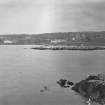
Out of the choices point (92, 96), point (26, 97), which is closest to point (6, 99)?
point (26, 97)

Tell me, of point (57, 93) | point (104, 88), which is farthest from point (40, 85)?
point (104, 88)

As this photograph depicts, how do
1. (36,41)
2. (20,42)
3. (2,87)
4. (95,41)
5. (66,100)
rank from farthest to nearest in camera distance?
(20,42) → (36,41) → (95,41) → (2,87) → (66,100)

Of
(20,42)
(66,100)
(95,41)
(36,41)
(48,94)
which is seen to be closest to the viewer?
(66,100)

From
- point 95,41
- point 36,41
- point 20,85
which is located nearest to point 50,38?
point 36,41

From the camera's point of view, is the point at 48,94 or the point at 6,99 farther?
the point at 48,94

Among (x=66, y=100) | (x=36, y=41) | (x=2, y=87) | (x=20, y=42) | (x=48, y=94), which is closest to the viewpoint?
(x=66, y=100)

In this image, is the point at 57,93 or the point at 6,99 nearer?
the point at 6,99

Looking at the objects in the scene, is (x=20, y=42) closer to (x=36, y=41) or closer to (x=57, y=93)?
(x=36, y=41)

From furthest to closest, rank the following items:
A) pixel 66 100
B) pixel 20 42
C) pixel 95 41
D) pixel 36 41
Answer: pixel 20 42
pixel 36 41
pixel 95 41
pixel 66 100

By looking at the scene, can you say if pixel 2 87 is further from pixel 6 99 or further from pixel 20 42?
pixel 20 42
